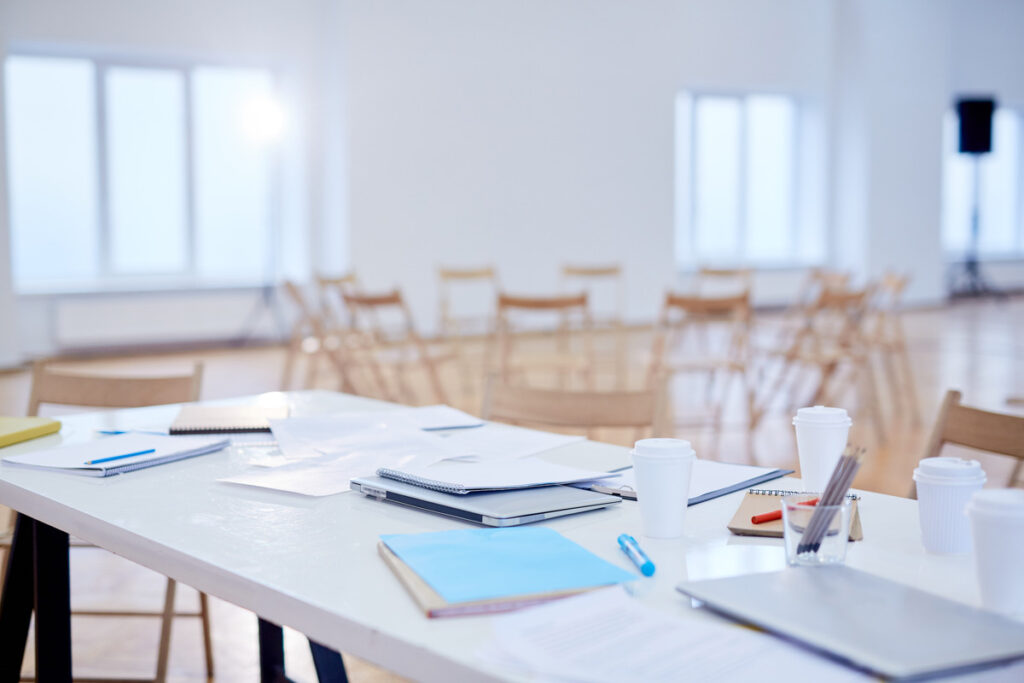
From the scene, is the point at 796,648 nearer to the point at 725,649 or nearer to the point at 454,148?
the point at 725,649

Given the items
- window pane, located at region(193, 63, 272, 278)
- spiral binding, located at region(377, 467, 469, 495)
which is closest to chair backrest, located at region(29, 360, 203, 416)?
spiral binding, located at region(377, 467, 469, 495)

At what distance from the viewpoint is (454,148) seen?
385 inches

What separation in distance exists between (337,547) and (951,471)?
75 cm

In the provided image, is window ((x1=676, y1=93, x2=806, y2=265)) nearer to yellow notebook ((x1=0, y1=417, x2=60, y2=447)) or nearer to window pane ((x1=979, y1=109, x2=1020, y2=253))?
window pane ((x1=979, y1=109, x2=1020, y2=253))

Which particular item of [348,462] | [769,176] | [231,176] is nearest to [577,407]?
[348,462]

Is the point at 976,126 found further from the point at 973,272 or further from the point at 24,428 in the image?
the point at 24,428

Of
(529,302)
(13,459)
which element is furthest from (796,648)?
(529,302)

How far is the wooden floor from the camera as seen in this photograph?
2.75 metres

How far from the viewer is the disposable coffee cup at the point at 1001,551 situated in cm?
107

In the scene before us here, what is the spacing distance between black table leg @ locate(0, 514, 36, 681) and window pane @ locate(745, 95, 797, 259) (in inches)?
441

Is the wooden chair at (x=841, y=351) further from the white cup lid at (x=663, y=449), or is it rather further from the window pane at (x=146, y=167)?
the window pane at (x=146, y=167)

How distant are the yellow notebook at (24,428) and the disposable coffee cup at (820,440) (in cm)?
145

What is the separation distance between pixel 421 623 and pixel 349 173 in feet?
27.6

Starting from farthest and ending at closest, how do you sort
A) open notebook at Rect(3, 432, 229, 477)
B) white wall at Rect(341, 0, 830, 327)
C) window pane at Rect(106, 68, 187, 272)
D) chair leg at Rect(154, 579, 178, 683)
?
white wall at Rect(341, 0, 830, 327), window pane at Rect(106, 68, 187, 272), chair leg at Rect(154, 579, 178, 683), open notebook at Rect(3, 432, 229, 477)
